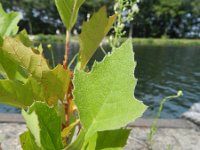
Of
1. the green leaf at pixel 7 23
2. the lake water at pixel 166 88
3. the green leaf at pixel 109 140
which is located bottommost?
the lake water at pixel 166 88

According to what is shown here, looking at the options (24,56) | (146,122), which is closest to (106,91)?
(24,56)

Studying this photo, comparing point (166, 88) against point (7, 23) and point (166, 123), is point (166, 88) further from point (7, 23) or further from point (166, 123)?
point (7, 23)

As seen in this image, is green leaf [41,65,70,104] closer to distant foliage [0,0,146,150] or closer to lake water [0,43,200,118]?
distant foliage [0,0,146,150]

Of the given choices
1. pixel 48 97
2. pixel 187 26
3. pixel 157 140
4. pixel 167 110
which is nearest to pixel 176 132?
pixel 157 140

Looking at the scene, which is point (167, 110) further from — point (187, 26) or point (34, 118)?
point (187, 26)

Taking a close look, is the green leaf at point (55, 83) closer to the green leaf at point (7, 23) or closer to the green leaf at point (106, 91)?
the green leaf at point (106, 91)

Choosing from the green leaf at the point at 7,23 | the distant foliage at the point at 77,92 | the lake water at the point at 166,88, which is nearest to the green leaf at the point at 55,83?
the distant foliage at the point at 77,92
